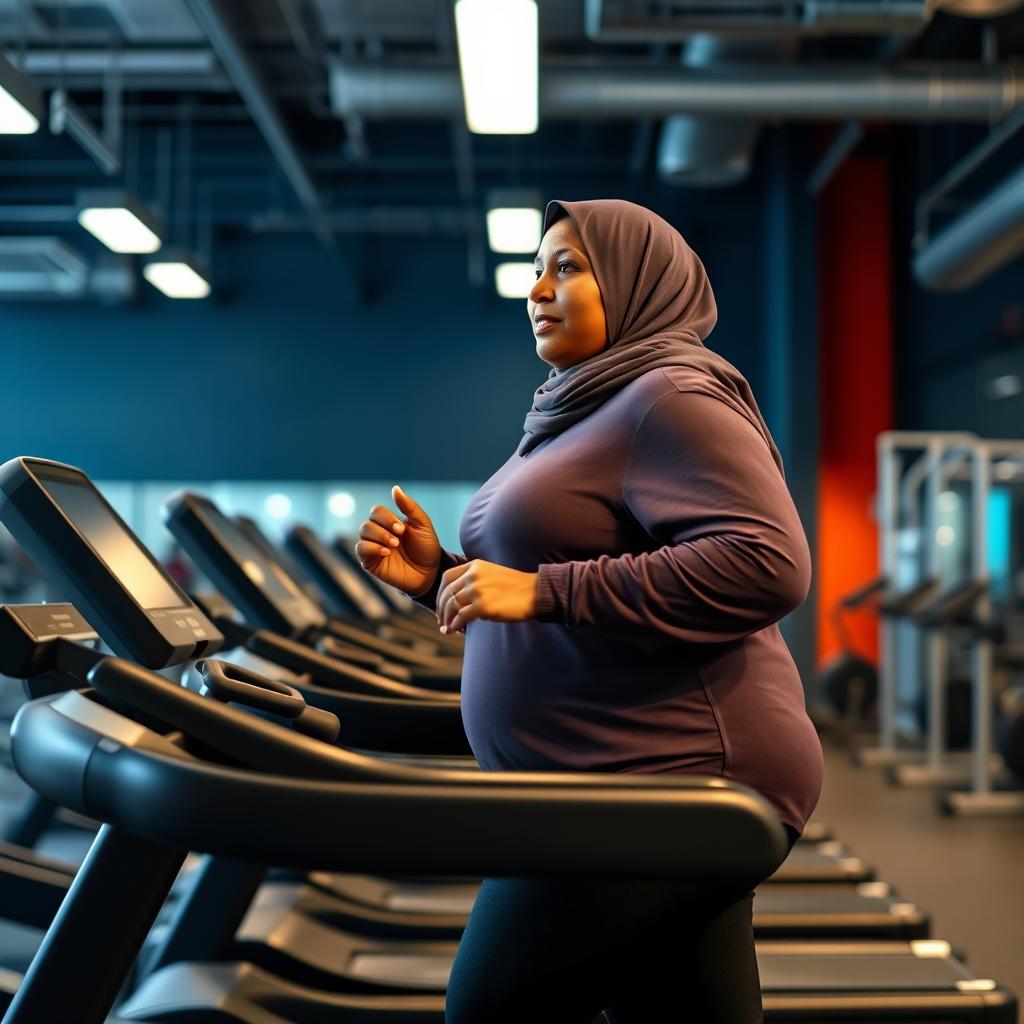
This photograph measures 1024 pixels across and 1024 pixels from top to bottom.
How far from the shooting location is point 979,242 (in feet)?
19.2

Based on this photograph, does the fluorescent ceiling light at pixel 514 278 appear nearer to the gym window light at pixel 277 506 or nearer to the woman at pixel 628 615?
the gym window light at pixel 277 506

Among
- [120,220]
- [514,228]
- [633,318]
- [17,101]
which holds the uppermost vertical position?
[514,228]

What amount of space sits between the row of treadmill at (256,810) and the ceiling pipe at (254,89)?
359 centimetres

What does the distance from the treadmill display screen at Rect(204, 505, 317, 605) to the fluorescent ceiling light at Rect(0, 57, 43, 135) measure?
8.13ft

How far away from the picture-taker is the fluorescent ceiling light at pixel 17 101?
4343mm

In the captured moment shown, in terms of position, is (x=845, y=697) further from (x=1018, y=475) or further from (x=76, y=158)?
(x=76, y=158)

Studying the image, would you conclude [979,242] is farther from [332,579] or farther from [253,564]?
[253,564]

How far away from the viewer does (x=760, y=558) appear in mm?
1107

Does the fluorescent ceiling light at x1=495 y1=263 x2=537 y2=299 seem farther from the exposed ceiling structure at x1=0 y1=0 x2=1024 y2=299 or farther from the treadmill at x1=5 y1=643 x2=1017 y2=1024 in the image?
the treadmill at x1=5 y1=643 x2=1017 y2=1024

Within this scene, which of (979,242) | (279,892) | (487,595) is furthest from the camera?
(979,242)

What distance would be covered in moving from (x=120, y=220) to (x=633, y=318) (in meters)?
5.52

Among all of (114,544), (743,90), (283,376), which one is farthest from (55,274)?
(114,544)

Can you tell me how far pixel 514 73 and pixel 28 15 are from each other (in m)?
3.76

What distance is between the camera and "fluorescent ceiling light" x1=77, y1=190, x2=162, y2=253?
604 cm
